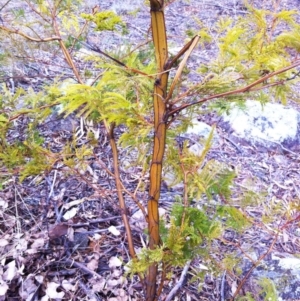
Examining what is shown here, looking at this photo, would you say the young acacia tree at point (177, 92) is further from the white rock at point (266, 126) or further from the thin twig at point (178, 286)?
the white rock at point (266, 126)

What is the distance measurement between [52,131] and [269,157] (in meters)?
1.57

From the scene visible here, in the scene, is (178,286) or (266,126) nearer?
(178,286)

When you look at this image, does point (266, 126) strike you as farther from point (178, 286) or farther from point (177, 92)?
point (177, 92)

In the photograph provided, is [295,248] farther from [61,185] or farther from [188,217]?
[61,185]

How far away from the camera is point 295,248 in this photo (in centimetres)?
198

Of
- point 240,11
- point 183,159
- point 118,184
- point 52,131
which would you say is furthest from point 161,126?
point 240,11

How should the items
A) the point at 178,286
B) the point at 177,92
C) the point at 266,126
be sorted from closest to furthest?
1. the point at 177,92
2. the point at 178,286
3. the point at 266,126

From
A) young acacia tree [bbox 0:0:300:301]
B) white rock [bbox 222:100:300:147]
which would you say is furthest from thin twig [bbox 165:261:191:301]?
white rock [bbox 222:100:300:147]

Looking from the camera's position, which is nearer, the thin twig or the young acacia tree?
the young acacia tree

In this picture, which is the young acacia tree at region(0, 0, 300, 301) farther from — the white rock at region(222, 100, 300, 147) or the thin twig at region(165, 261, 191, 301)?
the white rock at region(222, 100, 300, 147)

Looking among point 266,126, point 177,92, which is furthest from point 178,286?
point 266,126

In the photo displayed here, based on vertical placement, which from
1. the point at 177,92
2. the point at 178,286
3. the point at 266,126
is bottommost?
the point at 178,286

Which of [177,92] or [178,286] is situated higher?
[177,92]

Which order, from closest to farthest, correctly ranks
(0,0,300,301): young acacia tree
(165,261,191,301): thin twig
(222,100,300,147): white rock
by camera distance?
1. (0,0,300,301): young acacia tree
2. (165,261,191,301): thin twig
3. (222,100,300,147): white rock
